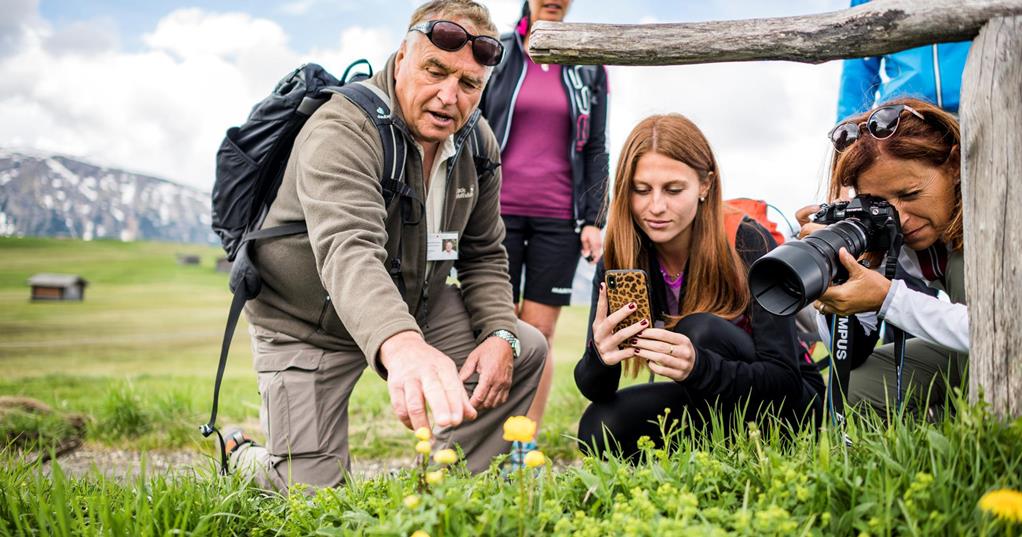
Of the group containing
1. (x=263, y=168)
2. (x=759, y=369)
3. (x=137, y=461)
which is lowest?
(x=137, y=461)

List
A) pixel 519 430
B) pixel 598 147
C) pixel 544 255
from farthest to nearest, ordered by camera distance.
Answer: pixel 598 147 → pixel 544 255 → pixel 519 430

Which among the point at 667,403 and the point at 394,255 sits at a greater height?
the point at 394,255

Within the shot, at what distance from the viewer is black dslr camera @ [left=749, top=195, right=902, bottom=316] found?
232cm

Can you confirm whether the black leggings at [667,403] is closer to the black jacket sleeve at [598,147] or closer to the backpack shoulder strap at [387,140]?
the backpack shoulder strap at [387,140]

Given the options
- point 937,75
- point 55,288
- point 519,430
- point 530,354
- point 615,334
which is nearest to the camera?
point 519,430

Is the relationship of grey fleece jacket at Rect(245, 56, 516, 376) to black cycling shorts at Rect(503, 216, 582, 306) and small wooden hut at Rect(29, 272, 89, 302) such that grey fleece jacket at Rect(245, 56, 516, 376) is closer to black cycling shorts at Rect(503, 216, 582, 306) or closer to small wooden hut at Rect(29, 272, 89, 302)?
black cycling shorts at Rect(503, 216, 582, 306)

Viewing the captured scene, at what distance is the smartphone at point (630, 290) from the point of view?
3000mm

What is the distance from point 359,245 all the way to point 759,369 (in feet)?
5.67

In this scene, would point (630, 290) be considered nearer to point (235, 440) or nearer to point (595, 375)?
point (595, 375)

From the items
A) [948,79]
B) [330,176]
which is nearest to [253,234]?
[330,176]

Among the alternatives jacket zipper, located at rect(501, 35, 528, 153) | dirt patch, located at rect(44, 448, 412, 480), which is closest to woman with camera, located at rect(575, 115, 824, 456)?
jacket zipper, located at rect(501, 35, 528, 153)

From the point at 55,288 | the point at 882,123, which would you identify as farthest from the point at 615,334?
the point at 55,288

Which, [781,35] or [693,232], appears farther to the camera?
[693,232]

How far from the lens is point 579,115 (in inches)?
185
